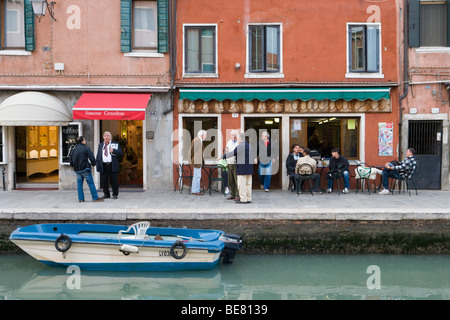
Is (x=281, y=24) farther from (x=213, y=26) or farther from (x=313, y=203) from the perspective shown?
(x=313, y=203)

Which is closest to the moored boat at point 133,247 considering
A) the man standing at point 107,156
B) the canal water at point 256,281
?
the canal water at point 256,281

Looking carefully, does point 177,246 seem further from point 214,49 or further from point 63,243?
point 214,49

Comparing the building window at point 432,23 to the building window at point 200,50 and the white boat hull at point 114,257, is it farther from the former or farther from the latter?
the white boat hull at point 114,257

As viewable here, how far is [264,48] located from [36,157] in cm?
703

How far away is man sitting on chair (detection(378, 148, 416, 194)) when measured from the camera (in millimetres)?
11555

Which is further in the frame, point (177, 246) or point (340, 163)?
point (340, 163)

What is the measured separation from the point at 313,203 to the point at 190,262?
3.43 meters

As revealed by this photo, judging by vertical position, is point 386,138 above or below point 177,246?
above

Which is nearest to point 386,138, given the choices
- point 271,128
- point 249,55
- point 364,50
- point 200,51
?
point 364,50

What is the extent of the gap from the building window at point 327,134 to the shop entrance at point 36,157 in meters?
6.73

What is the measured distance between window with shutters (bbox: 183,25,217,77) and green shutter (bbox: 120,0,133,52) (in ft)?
4.98

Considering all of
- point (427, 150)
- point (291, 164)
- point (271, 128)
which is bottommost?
point (291, 164)

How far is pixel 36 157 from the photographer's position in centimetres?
1344

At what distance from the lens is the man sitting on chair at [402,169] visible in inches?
455
